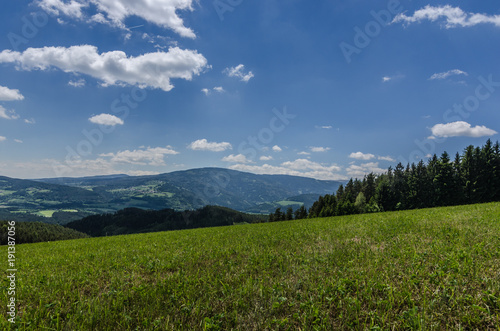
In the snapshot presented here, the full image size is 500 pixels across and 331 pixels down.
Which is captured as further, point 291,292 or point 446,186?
point 446,186

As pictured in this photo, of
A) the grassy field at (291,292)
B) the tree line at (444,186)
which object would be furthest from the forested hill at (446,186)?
the grassy field at (291,292)

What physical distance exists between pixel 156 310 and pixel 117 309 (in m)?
0.93

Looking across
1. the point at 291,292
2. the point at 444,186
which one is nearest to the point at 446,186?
the point at 444,186

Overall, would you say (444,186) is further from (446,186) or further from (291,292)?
(291,292)

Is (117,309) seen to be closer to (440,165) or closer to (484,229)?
(484,229)

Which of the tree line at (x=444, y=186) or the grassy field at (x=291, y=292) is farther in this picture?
the tree line at (x=444, y=186)

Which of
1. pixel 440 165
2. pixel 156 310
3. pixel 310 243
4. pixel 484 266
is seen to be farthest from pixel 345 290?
pixel 440 165

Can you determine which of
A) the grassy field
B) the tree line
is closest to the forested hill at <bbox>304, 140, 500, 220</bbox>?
the tree line

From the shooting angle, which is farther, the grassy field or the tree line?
the tree line

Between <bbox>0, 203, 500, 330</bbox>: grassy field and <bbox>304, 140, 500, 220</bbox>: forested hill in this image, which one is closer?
<bbox>0, 203, 500, 330</bbox>: grassy field

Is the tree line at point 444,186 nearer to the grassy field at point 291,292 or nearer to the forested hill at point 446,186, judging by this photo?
the forested hill at point 446,186

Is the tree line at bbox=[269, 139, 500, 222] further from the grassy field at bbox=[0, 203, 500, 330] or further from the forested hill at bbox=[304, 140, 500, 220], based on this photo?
the grassy field at bbox=[0, 203, 500, 330]

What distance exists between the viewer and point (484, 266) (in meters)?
5.44

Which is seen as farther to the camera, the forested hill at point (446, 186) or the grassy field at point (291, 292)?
the forested hill at point (446, 186)
